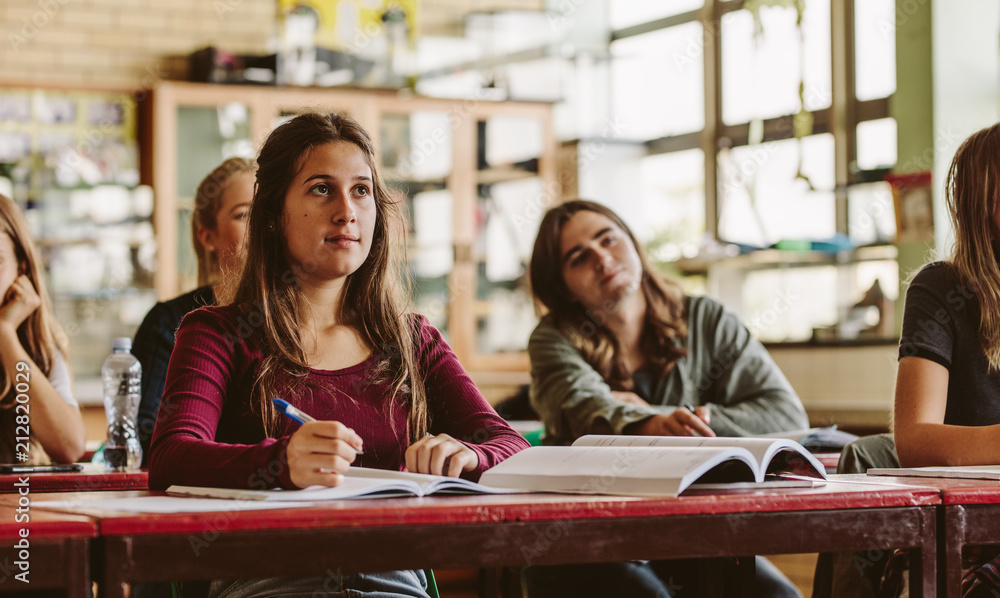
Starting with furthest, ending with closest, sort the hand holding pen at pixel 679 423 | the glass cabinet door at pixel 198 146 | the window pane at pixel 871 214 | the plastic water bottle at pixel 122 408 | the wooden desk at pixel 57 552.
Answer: the glass cabinet door at pixel 198 146, the window pane at pixel 871 214, the plastic water bottle at pixel 122 408, the hand holding pen at pixel 679 423, the wooden desk at pixel 57 552

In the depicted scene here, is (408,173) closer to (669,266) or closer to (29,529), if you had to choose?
(669,266)

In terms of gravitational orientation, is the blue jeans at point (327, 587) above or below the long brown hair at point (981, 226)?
below

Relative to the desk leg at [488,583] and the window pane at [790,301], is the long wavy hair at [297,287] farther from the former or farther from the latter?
the window pane at [790,301]

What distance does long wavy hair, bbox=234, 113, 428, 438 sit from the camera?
1686 millimetres

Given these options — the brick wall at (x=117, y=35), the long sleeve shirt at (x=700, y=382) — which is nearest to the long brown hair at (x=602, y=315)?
the long sleeve shirt at (x=700, y=382)

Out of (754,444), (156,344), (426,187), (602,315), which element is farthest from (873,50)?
(754,444)

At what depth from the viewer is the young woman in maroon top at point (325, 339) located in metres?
1.58

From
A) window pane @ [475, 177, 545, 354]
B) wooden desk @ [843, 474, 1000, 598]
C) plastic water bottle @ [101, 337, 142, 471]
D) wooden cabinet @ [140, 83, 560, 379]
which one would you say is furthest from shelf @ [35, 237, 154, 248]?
wooden desk @ [843, 474, 1000, 598]

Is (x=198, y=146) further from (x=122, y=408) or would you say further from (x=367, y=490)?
(x=367, y=490)

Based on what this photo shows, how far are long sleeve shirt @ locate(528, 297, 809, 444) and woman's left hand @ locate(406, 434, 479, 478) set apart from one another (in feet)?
3.35

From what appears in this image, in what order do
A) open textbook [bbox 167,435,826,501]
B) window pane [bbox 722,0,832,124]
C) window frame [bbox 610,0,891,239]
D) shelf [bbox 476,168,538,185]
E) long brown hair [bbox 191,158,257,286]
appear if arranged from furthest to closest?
1. shelf [bbox 476,168,538,185]
2. window pane [bbox 722,0,832,124]
3. window frame [bbox 610,0,891,239]
4. long brown hair [bbox 191,158,257,286]
5. open textbook [bbox 167,435,826,501]

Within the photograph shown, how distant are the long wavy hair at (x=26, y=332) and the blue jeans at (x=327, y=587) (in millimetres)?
1070

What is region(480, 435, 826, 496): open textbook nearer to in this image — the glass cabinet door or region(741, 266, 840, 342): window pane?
region(741, 266, 840, 342): window pane

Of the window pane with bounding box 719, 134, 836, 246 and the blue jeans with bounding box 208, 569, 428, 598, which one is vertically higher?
the window pane with bounding box 719, 134, 836, 246
